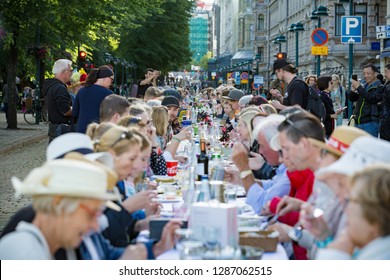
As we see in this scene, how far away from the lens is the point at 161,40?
2339 inches

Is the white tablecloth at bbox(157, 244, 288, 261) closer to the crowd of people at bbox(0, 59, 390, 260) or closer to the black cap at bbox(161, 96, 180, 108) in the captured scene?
the crowd of people at bbox(0, 59, 390, 260)

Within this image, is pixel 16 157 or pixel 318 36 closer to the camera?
pixel 16 157

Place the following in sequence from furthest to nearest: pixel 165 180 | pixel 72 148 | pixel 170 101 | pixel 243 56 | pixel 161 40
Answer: pixel 243 56
pixel 161 40
pixel 170 101
pixel 165 180
pixel 72 148

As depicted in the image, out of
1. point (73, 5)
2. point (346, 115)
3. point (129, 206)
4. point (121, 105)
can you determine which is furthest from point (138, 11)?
point (129, 206)

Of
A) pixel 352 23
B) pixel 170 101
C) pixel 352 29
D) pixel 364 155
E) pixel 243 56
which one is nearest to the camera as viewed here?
pixel 364 155

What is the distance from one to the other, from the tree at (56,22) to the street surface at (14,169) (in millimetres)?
3751

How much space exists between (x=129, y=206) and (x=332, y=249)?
102 inches

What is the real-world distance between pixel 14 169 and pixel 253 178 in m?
10.9

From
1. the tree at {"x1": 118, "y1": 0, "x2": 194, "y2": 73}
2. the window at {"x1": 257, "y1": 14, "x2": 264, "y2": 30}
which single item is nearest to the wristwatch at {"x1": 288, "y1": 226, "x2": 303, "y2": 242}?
the tree at {"x1": 118, "y1": 0, "x2": 194, "y2": 73}

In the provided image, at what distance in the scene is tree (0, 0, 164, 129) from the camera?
27.2 metres

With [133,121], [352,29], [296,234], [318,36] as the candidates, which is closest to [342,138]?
[296,234]

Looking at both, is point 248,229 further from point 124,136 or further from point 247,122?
point 247,122

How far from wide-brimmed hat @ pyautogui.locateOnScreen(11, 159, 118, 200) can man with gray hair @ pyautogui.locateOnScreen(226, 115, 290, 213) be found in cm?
313

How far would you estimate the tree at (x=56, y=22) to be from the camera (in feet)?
89.1
